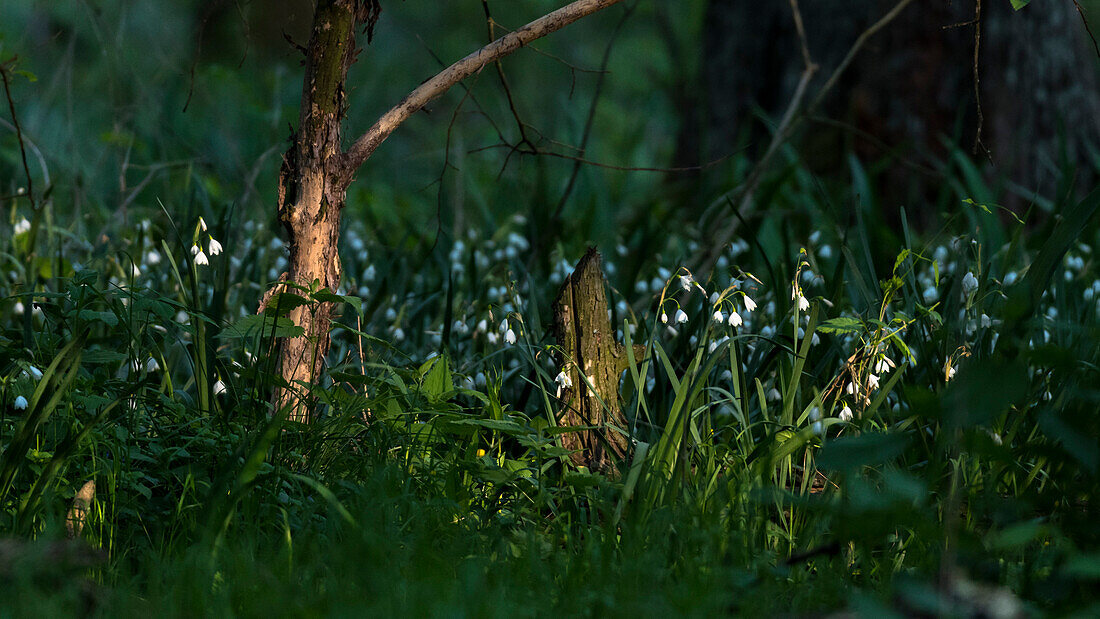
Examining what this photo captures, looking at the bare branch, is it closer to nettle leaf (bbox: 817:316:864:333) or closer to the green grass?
the green grass

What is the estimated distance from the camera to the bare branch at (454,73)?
2.34m

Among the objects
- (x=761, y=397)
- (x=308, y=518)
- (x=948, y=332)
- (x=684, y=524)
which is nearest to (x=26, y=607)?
(x=308, y=518)

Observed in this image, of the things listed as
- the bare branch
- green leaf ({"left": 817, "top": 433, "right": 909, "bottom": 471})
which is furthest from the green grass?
the bare branch

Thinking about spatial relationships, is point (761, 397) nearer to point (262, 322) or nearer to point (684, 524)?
point (684, 524)

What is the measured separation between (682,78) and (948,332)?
5041mm

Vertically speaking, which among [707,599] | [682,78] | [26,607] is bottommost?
[707,599]

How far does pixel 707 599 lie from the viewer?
59.3 inches

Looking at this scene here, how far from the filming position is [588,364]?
8.02ft

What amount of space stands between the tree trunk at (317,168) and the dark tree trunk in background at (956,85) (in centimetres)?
346

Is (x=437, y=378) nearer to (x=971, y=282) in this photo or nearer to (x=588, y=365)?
(x=588, y=365)

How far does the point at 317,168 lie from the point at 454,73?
1.41 feet

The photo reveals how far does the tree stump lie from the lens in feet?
7.92

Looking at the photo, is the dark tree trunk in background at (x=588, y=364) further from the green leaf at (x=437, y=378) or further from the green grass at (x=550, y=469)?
the green leaf at (x=437, y=378)

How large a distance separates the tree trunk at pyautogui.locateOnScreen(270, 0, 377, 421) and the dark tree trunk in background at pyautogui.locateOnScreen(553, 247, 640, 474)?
25.1 inches
